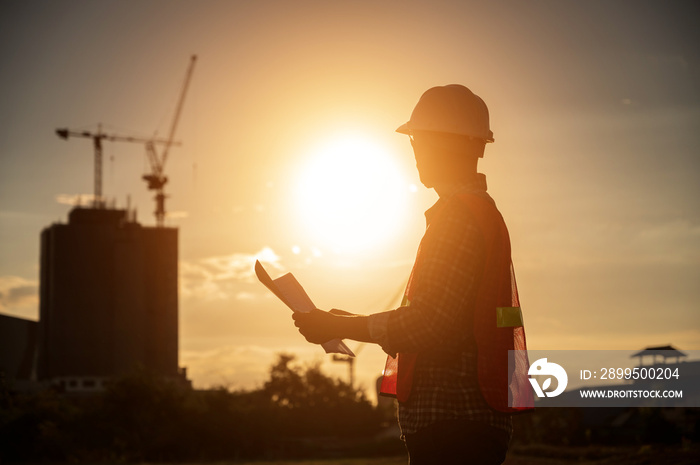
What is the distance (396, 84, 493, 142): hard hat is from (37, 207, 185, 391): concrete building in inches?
6645

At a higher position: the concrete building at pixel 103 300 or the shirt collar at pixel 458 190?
the concrete building at pixel 103 300

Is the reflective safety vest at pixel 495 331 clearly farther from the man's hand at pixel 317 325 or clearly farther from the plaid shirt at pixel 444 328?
the man's hand at pixel 317 325

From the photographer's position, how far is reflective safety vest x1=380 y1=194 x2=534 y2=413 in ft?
12.8

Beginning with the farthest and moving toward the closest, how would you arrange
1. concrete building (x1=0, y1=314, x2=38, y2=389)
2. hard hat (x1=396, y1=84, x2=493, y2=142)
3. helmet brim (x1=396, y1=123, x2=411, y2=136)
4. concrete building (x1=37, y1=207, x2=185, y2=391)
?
concrete building (x1=0, y1=314, x2=38, y2=389)
concrete building (x1=37, y1=207, x2=185, y2=391)
helmet brim (x1=396, y1=123, x2=411, y2=136)
hard hat (x1=396, y1=84, x2=493, y2=142)

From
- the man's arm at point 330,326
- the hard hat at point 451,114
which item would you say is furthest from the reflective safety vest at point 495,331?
the hard hat at point 451,114

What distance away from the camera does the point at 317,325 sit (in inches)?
160

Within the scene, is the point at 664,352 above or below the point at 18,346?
below

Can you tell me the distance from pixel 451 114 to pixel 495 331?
117 centimetres

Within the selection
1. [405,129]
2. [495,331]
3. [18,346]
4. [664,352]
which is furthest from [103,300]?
[495,331]

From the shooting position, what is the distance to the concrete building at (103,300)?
166250mm

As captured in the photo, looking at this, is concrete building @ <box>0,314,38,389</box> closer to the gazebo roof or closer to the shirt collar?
the gazebo roof

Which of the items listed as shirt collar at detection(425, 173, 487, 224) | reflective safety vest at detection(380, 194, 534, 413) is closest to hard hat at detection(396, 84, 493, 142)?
shirt collar at detection(425, 173, 487, 224)

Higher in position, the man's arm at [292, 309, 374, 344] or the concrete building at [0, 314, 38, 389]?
the concrete building at [0, 314, 38, 389]

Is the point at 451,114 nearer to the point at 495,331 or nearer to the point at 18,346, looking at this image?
the point at 495,331
